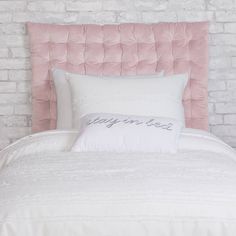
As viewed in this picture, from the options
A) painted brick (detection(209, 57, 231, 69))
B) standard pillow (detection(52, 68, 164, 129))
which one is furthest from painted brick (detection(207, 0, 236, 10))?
standard pillow (detection(52, 68, 164, 129))

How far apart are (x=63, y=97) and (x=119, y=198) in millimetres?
1318

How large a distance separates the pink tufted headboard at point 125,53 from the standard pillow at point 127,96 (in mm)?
231

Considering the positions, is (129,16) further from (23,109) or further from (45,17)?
(23,109)

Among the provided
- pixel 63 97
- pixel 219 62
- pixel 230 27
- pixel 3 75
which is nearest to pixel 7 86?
pixel 3 75

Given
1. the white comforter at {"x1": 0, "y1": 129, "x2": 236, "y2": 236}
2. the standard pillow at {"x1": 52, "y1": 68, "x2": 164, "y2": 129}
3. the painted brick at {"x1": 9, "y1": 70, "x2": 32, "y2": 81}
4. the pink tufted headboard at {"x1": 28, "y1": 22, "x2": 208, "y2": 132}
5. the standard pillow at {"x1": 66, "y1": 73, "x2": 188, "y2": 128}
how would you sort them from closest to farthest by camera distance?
the white comforter at {"x1": 0, "y1": 129, "x2": 236, "y2": 236} < the standard pillow at {"x1": 66, "y1": 73, "x2": 188, "y2": 128} < the standard pillow at {"x1": 52, "y1": 68, "x2": 164, "y2": 129} < the pink tufted headboard at {"x1": 28, "y1": 22, "x2": 208, "y2": 132} < the painted brick at {"x1": 9, "y1": 70, "x2": 32, "y2": 81}

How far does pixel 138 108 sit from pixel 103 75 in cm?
51

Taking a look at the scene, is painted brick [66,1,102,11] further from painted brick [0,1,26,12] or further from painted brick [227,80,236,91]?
painted brick [227,80,236,91]

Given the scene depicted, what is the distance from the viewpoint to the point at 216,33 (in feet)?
9.40

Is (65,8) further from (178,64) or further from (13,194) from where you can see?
(13,194)

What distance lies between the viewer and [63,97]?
2670 mm

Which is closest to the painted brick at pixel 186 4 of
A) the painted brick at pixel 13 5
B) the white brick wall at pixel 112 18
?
the white brick wall at pixel 112 18

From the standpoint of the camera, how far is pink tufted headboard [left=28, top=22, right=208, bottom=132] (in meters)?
2.79

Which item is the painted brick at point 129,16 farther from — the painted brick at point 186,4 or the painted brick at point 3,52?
the painted brick at point 3,52

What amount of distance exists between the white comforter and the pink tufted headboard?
1041mm
